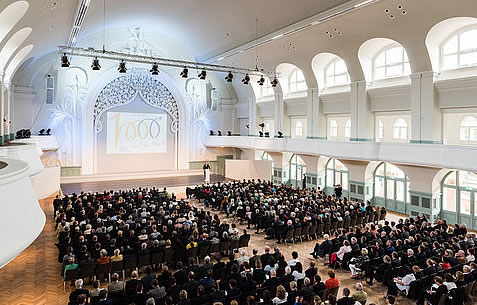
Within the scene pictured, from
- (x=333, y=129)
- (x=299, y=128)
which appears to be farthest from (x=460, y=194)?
(x=299, y=128)

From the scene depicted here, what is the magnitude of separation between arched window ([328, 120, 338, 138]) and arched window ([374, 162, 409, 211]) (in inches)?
151

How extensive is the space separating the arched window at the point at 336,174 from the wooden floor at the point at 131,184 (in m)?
8.73

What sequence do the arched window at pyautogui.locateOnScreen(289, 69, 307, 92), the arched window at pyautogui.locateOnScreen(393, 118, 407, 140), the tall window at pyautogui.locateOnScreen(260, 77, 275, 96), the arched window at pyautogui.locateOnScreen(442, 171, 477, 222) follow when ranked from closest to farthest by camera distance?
1. the arched window at pyautogui.locateOnScreen(442, 171, 477, 222)
2. the arched window at pyautogui.locateOnScreen(393, 118, 407, 140)
3. the arched window at pyautogui.locateOnScreen(289, 69, 307, 92)
4. the tall window at pyautogui.locateOnScreen(260, 77, 275, 96)

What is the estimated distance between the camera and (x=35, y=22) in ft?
42.0

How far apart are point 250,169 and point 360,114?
9.91 meters

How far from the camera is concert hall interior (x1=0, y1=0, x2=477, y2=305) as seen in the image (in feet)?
26.1

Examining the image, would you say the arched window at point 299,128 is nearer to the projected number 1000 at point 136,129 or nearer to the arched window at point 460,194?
the arched window at point 460,194

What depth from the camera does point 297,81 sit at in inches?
980

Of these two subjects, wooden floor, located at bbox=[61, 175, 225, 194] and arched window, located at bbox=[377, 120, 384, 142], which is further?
wooden floor, located at bbox=[61, 175, 225, 194]

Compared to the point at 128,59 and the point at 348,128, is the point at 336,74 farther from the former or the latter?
the point at 128,59

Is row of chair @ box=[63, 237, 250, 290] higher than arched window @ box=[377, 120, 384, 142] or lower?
lower

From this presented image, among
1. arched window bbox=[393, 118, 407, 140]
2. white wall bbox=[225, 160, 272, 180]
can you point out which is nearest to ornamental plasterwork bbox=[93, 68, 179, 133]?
white wall bbox=[225, 160, 272, 180]

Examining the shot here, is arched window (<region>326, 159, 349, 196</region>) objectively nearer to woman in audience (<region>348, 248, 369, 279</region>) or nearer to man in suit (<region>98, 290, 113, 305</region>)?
woman in audience (<region>348, 248, 369, 279</region>)

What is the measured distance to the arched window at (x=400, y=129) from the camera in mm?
17672
